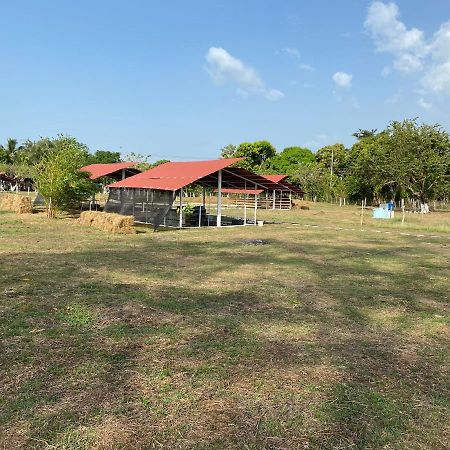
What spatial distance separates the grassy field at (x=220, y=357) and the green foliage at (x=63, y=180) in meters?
14.6

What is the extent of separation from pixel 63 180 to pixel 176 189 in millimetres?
7577

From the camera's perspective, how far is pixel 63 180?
75.4ft

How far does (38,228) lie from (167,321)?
13722 mm

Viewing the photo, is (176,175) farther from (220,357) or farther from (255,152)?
(255,152)

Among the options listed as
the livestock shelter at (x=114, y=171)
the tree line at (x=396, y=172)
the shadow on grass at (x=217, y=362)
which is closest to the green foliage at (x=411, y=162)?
the tree line at (x=396, y=172)

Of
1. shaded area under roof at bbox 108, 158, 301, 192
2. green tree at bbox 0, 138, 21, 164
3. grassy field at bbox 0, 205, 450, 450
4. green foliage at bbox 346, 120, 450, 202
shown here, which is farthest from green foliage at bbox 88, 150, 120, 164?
grassy field at bbox 0, 205, 450, 450

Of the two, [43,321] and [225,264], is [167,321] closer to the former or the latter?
[43,321]

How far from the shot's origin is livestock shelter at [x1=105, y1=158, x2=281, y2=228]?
67.1ft

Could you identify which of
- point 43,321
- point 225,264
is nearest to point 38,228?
point 225,264

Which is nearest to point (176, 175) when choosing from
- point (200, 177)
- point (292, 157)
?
point (200, 177)

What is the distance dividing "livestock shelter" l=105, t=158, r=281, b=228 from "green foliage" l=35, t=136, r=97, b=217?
201 cm

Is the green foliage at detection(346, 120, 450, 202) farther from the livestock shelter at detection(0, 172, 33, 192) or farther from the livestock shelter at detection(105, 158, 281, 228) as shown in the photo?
the livestock shelter at detection(0, 172, 33, 192)

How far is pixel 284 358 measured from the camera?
458 cm

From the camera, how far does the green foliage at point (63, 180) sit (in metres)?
23.0
